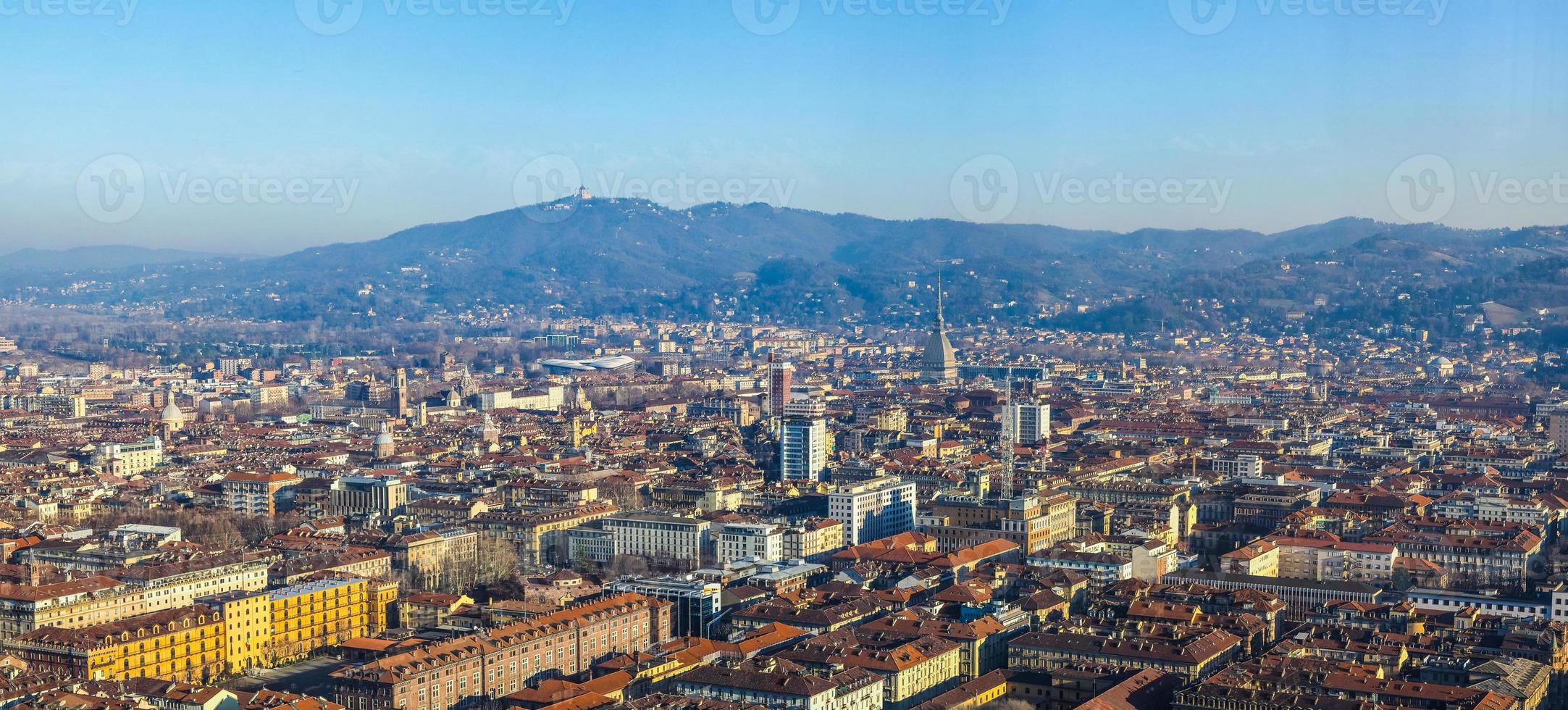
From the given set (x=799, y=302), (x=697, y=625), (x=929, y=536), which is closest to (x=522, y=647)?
(x=697, y=625)

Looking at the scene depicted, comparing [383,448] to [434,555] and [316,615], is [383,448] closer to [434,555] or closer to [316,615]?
[434,555]

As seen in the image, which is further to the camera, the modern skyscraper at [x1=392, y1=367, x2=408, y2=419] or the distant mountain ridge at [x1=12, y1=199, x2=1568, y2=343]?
the distant mountain ridge at [x1=12, y1=199, x2=1568, y2=343]

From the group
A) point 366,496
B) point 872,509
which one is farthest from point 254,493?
point 872,509

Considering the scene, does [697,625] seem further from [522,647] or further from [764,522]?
[764,522]

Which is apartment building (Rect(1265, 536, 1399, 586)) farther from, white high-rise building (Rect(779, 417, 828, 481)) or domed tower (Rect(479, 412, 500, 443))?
domed tower (Rect(479, 412, 500, 443))

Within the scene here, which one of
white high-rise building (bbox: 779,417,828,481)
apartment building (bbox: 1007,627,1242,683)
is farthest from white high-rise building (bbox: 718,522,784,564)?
white high-rise building (bbox: 779,417,828,481)

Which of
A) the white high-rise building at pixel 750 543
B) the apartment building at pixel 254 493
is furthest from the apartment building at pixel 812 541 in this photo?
the apartment building at pixel 254 493

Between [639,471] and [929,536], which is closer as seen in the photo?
[929,536]
